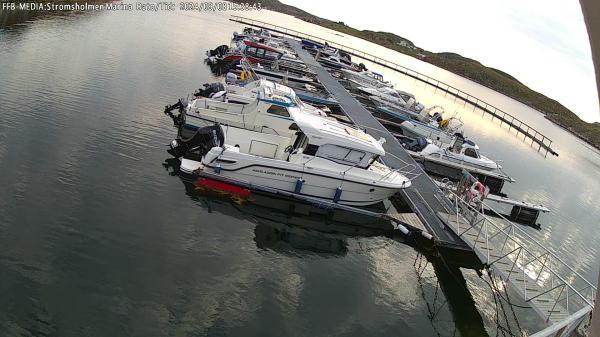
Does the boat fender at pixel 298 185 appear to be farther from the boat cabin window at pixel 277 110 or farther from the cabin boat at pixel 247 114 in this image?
the boat cabin window at pixel 277 110

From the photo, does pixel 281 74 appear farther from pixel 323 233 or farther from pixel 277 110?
pixel 323 233

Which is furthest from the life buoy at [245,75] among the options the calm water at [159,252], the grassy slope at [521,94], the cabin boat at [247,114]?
the grassy slope at [521,94]

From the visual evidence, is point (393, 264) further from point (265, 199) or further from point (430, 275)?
point (265, 199)

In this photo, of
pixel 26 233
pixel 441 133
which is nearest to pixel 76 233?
pixel 26 233

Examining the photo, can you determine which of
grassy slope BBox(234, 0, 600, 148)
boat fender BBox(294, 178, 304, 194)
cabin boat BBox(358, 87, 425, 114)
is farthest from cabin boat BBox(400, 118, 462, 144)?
grassy slope BBox(234, 0, 600, 148)

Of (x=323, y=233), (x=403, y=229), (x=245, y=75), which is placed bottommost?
(x=323, y=233)

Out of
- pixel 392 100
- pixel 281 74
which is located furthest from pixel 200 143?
pixel 392 100
